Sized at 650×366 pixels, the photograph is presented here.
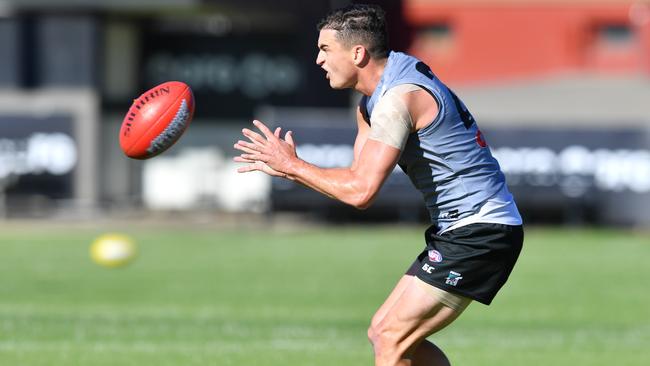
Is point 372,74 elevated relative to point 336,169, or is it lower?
elevated

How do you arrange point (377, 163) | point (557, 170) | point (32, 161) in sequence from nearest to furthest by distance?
point (377, 163) < point (557, 170) < point (32, 161)

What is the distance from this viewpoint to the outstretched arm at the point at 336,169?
21.8 ft

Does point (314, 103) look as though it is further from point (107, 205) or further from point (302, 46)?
point (107, 205)

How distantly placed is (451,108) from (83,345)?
17.9ft

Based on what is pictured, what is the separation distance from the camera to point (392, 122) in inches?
261

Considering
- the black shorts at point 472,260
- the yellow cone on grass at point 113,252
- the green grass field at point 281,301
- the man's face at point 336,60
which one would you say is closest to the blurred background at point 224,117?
the green grass field at point 281,301

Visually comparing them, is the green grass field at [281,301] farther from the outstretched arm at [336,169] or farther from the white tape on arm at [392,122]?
the white tape on arm at [392,122]

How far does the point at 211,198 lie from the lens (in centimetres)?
3130

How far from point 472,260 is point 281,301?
352 inches

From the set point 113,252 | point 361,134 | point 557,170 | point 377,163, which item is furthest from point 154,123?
point 557,170

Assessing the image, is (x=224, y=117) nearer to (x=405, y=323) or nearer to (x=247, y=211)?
(x=247, y=211)

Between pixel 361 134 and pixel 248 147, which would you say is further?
pixel 361 134

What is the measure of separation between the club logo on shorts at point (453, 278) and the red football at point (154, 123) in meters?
1.95

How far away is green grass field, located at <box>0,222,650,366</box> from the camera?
36.2 feet
